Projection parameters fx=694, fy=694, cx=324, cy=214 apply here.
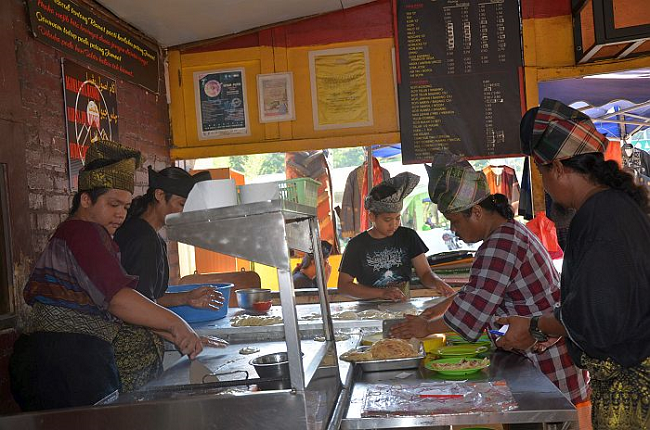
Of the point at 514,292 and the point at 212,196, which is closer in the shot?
the point at 212,196

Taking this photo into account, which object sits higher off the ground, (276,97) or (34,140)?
(276,97)

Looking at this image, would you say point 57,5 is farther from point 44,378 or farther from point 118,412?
point 118,412

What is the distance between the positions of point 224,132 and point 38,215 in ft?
8.38

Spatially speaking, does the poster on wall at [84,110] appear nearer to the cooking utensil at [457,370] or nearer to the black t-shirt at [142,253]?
the black t-shirt at [142,253]

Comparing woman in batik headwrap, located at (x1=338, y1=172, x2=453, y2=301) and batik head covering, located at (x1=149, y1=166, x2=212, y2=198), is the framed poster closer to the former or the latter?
woman in batik headwrap, located at (x1=338, y1=172, x2=453, y2=301)

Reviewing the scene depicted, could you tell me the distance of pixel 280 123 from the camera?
6184mm

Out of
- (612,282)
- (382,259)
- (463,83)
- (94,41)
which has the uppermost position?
(94,41)

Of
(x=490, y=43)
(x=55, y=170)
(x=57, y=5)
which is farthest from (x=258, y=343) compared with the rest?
(x=490, y=43)

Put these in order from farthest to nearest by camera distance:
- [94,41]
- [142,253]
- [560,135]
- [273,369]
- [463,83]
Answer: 1. [463,83]
2. [94,41]
3. [142,253]
4. [560,135]
5. [273,369]

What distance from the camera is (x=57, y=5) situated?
4262 mm

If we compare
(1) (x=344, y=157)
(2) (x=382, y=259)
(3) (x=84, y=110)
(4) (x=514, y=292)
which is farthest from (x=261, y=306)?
(1) (x=344, y=157)

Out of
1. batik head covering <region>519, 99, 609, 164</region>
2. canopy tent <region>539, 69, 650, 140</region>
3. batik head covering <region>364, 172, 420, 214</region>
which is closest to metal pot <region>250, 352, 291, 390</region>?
batik head covering <region>519, 99, 609, 164</region>

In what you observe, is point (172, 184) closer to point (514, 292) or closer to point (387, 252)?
point (387, 252)

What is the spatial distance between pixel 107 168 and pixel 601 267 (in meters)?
1.98
